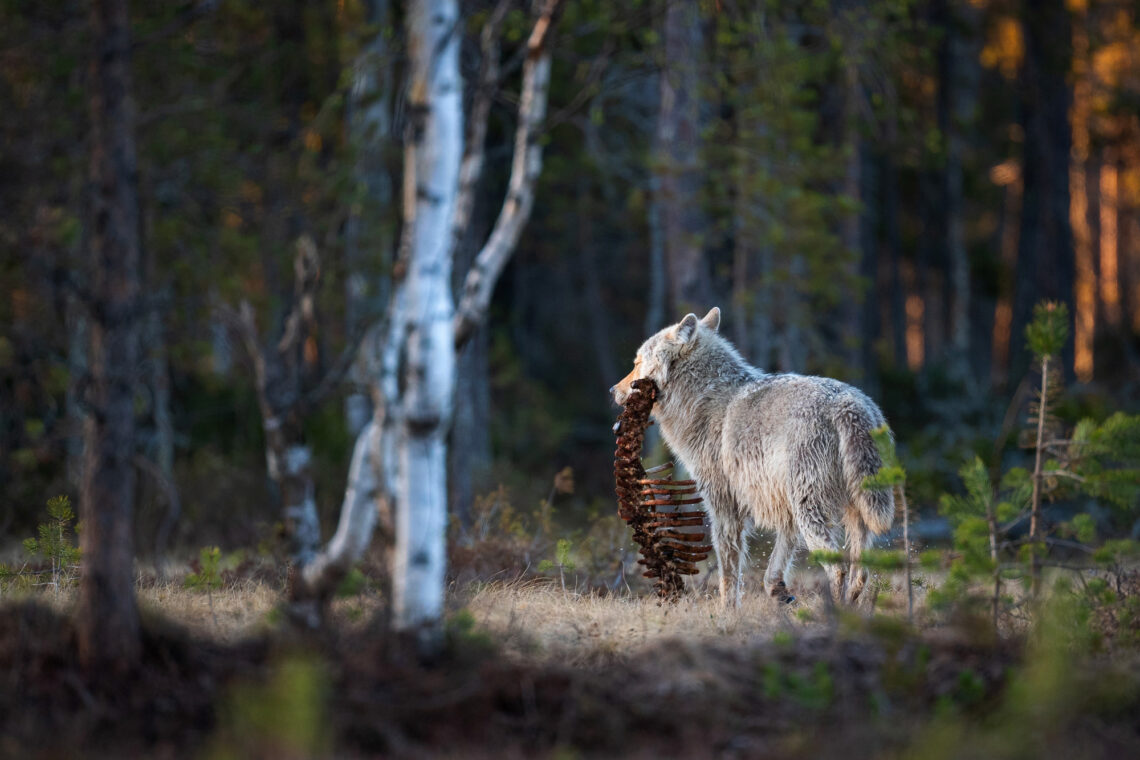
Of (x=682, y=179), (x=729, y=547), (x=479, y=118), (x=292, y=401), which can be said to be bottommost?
(x=729, y=547)

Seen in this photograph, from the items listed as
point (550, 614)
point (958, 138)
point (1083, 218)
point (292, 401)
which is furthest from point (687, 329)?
point (1083, 218)

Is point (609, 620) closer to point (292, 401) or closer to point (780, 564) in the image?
point (780, 564)

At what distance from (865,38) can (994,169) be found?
25242 millimetres

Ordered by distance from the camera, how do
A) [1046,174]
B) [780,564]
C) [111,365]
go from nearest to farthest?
[111,365] → [780,564] → [1046,174]

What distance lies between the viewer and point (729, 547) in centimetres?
770

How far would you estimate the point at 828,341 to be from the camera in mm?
21984

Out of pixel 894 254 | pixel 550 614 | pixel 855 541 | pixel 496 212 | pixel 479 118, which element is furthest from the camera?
pixel 894 254

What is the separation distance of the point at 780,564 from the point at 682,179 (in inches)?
321

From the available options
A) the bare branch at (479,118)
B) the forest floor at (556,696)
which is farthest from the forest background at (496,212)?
the forest floor at (556,696)

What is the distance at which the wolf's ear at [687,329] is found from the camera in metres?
8.09

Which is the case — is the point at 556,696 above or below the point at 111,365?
below

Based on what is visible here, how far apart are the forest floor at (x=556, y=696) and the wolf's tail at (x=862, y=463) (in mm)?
1593

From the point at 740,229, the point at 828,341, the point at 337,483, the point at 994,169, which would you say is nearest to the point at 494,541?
the point at 337,483

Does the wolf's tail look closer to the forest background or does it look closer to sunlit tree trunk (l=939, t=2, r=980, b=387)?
the forest background
